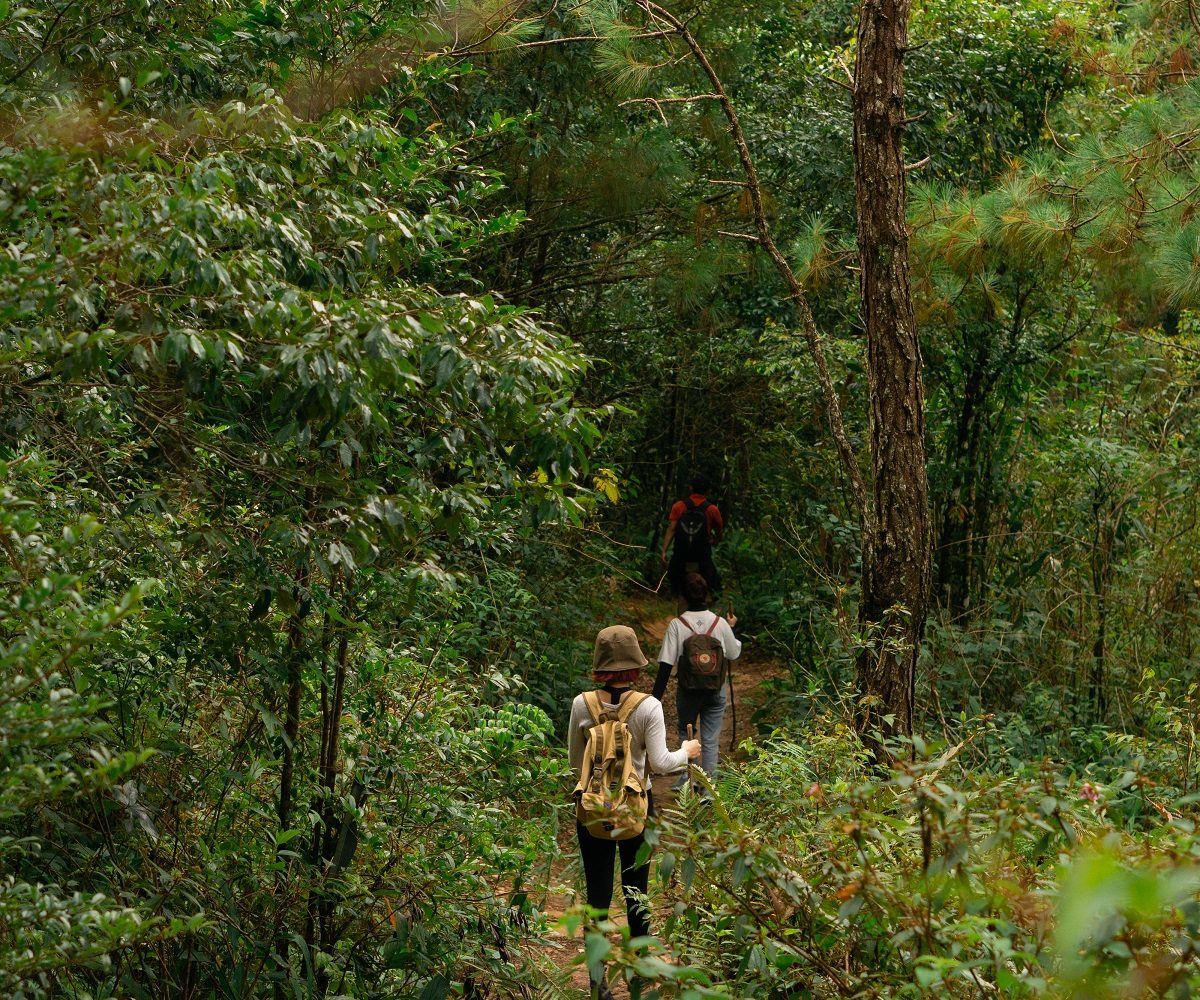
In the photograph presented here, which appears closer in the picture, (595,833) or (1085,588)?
(595,833)

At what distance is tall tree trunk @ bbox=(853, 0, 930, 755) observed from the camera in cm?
598

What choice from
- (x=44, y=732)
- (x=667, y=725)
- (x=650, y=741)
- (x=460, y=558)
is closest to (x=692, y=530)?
(x=667, y=725)

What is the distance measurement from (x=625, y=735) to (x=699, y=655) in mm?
2588

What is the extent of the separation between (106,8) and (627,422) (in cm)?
958

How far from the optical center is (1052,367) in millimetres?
10203

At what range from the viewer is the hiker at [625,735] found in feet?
15.8

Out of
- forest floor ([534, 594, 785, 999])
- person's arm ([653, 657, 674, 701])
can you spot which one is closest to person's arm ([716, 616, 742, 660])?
person's arm ([653, 657, 674, 701])

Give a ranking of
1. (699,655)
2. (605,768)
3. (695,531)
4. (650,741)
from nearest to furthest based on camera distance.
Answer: (605,768)
(650,741)
(699,655)
(695,531)

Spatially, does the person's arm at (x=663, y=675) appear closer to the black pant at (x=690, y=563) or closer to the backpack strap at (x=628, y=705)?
the backpack strap at (x=628, y=705)

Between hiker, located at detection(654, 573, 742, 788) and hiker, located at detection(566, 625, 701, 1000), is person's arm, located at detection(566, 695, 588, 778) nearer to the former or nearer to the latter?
hiker, located at detection(566, 625, 701, 1000)

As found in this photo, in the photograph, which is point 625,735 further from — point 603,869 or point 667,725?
point 667,725

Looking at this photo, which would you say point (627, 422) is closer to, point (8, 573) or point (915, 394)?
point (915, 394)

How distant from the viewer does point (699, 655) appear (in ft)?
24.0

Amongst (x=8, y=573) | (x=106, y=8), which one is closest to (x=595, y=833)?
(x=8, y=573)
